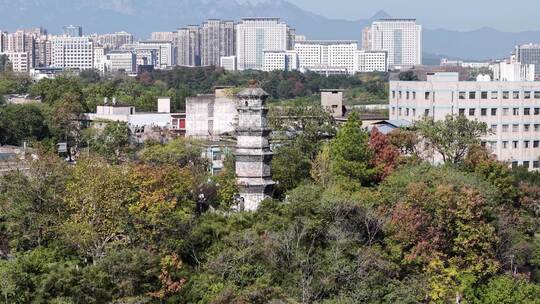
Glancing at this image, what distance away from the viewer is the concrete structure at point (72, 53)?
160 m

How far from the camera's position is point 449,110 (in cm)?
3972

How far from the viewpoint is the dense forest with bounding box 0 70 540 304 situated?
65.6 ft

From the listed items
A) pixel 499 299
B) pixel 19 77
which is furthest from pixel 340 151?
pixel 19 77

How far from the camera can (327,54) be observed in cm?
17538

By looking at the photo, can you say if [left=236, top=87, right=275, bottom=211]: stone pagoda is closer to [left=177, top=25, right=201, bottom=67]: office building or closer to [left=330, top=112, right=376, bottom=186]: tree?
[left=330, top=112, right=376, bottom=186]: tree

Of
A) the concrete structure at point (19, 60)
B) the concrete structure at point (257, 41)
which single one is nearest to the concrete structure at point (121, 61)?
the concrete structure at point (19, 60)

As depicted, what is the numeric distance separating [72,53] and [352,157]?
453ft

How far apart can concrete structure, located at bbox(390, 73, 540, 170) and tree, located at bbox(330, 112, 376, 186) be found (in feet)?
36.1

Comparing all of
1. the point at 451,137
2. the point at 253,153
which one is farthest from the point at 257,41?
the point at 253,153

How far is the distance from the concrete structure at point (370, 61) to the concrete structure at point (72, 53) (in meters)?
41.0

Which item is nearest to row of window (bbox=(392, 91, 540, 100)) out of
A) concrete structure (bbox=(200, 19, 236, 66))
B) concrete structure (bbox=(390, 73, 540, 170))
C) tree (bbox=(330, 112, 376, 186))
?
concrete structure (bbox=(390, 73, 540, 170))

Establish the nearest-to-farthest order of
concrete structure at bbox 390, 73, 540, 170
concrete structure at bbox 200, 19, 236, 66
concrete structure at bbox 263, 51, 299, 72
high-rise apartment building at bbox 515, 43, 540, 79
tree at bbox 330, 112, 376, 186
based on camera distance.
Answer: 1. tree at bbox 330, 112, 376, 186
2. concrete structure at bbox 390, 73, 540, 170
3. high-rise apartment building at bbox 515, 43, 540, 79
4. concrete structure at bbox 263, 51, 299, 72
5. concrete structure at bbox 200, 19, 236, 66

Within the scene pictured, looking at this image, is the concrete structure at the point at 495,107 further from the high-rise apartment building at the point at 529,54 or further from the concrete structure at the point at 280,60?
the concrete structure at the point at 280,60

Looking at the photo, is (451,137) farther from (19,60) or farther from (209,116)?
(19,60)
